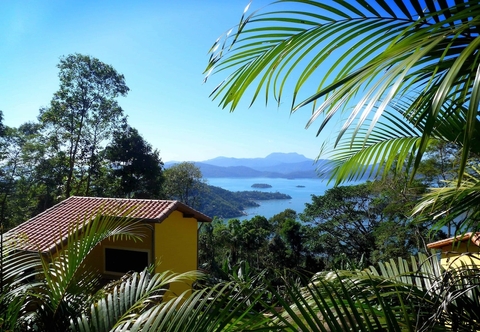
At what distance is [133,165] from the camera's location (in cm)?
1992

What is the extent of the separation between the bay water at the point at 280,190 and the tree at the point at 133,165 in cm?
634

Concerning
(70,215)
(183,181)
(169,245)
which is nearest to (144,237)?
(169,245)

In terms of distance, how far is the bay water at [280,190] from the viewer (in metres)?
46.6

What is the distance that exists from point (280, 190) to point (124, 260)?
85188 mm

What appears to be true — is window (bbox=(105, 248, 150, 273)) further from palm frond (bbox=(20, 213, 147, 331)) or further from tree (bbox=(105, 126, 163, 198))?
tree (bbox=(105, 126, 163, 198))

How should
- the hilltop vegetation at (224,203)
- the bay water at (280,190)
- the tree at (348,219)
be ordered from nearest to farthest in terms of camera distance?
the tree at (348,219) → the hilltop vegetation at (224,203) → the bay water at (280,190)

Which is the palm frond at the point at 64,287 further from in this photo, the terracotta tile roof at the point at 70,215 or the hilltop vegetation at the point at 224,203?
the hilltop vegetation at the point at 224,203

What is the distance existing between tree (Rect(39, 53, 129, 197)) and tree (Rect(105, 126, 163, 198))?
32.3 inches

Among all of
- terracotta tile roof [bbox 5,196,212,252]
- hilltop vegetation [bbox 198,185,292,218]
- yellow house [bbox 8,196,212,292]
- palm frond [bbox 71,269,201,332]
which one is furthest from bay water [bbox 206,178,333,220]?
yellow house [bbox 8,196,212,292]

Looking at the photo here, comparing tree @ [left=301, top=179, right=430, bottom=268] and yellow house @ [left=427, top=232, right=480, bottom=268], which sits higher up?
yellow house @ [left=427, top=232, right=480, bottom=268]

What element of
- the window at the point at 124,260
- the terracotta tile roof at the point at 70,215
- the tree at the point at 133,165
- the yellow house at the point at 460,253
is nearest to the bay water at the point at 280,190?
the yellow house at the point at 460,253

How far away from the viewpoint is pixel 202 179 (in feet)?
83.0

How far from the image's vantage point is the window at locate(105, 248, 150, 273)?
8820mm

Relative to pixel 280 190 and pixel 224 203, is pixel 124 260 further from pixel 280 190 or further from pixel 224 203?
pixel 280 190
